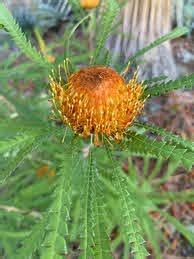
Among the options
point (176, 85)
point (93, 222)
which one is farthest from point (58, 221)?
point (176, 85)

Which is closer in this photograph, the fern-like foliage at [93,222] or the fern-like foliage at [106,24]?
the fern-like foliage at [93,222]

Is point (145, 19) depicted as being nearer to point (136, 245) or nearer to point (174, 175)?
point (174, 175)

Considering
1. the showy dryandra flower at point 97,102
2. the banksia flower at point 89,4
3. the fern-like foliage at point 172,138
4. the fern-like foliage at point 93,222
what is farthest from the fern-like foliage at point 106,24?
the banksia flower at point 89,4

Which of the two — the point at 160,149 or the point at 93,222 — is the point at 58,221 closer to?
the point at 93,222

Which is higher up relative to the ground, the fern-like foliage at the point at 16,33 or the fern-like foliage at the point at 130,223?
the fern-like foliage at the point at 16,33

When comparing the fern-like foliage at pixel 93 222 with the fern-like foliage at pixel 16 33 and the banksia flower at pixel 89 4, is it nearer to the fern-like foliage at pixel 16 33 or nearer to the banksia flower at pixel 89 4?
the fern-like foliage at pixel 16 33

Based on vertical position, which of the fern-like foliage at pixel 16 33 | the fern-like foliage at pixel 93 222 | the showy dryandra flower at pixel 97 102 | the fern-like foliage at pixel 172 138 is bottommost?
the fern-like foliage at pixel 93 222

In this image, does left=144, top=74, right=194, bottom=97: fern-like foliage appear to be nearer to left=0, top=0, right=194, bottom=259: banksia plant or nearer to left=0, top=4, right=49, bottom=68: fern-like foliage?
left=0, top=0, right=194, bottom=259: banksia plant

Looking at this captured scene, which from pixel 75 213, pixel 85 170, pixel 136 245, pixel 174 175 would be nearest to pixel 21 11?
pixel 174 175
